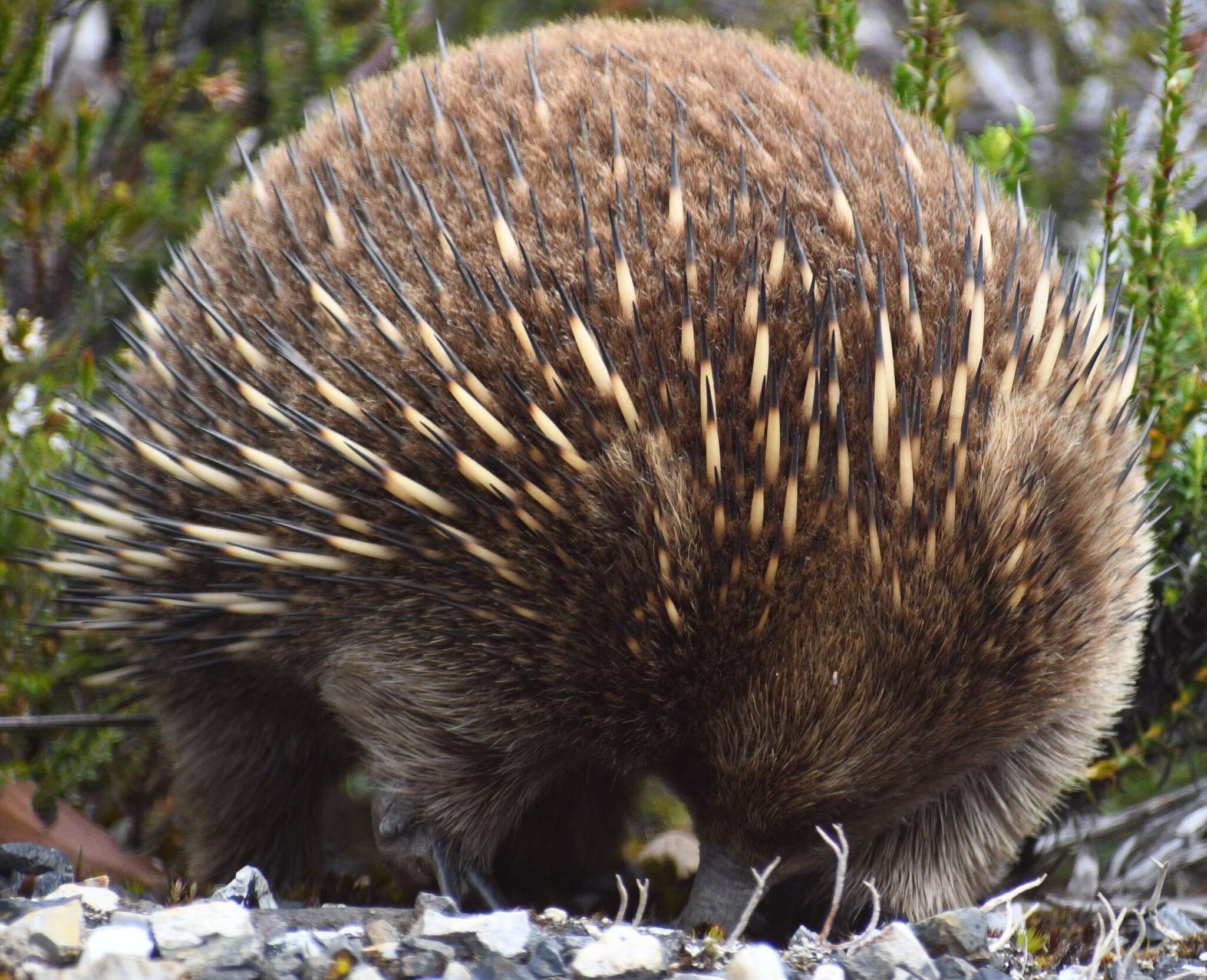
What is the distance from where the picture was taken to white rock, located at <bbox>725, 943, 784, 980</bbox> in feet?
5.63

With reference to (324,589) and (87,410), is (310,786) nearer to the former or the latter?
(324,589)

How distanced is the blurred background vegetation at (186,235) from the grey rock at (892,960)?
114 cm

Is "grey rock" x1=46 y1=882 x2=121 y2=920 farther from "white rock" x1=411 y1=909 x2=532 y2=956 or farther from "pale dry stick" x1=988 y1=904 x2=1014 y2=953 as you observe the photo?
"pale dry stick" x1=988 y1=904 x2=1014 y2=953

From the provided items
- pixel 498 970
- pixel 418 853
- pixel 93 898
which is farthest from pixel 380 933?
pixel 418 853

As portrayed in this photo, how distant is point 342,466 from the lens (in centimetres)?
233

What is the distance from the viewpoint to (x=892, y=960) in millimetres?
1926

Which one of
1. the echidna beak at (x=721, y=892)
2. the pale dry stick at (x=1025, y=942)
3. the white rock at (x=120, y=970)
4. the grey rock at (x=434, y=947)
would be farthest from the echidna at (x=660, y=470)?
the white rock at (x=120, y=970)

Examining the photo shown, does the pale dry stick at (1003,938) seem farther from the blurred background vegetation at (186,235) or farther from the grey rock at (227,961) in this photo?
the grey rock at (227,961)

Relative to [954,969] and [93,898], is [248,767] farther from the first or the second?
[954,969]

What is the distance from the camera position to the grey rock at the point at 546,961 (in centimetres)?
180

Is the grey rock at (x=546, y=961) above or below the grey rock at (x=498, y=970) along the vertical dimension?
below

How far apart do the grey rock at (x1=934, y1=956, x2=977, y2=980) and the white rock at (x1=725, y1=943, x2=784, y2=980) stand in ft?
1.07

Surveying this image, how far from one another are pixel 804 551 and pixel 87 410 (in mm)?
1564

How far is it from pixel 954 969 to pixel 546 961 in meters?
0.63
